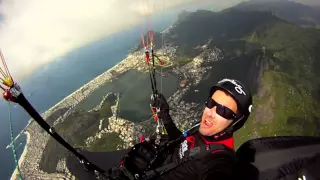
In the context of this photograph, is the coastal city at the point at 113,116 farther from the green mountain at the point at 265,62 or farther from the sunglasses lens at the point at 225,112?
the sunglasses lens at the point at 225,112

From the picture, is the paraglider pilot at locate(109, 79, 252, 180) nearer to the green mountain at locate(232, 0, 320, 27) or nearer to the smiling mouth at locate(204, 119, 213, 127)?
the smiling mouth at locate(204, 119, 213, 127)

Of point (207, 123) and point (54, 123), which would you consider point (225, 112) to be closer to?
point (207, 123)

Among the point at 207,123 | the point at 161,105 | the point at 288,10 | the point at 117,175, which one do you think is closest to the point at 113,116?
the point at 161,105

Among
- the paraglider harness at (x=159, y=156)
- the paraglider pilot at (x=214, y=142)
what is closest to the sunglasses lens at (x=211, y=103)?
the paraglider pilot at (x=214, y=142)

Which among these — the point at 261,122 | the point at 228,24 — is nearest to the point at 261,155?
the point at 261,122

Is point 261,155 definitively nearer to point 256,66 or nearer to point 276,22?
point 256,66
